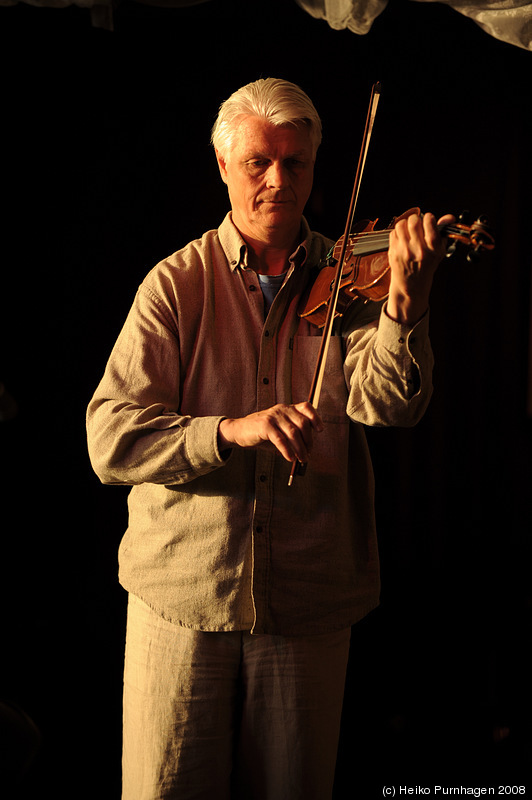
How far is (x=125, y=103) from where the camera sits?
218 cm

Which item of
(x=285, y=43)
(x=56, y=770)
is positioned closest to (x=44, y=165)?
(x=285, y=43)

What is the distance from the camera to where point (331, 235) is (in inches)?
92.3

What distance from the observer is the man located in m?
1.41

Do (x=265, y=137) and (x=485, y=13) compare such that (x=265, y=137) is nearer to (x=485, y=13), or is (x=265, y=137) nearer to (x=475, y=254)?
(x=475, y=254)

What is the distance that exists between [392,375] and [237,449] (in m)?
0.34

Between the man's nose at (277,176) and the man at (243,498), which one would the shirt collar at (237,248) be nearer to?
the man at (243,498)

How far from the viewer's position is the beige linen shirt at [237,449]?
4.56ft

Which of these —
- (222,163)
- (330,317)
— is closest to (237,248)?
(222,163)

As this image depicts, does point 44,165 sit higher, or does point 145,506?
point 44,165

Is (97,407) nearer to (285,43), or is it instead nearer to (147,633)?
(147,633)

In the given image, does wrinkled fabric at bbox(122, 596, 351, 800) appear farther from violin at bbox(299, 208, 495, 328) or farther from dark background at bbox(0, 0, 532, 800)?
dark background at bbox(0, 0, 532, 800)

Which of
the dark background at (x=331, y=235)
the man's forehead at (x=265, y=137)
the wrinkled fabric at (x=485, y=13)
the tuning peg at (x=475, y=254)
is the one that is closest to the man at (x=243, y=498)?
the man's forehead at (x=265, y=137)

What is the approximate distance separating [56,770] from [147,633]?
1071mm

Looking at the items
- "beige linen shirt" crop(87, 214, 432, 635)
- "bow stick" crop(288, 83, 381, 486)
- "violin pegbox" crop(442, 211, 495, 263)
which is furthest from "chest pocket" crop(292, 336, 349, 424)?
"violin pegbox" crop(442, 211, 495, 263)
